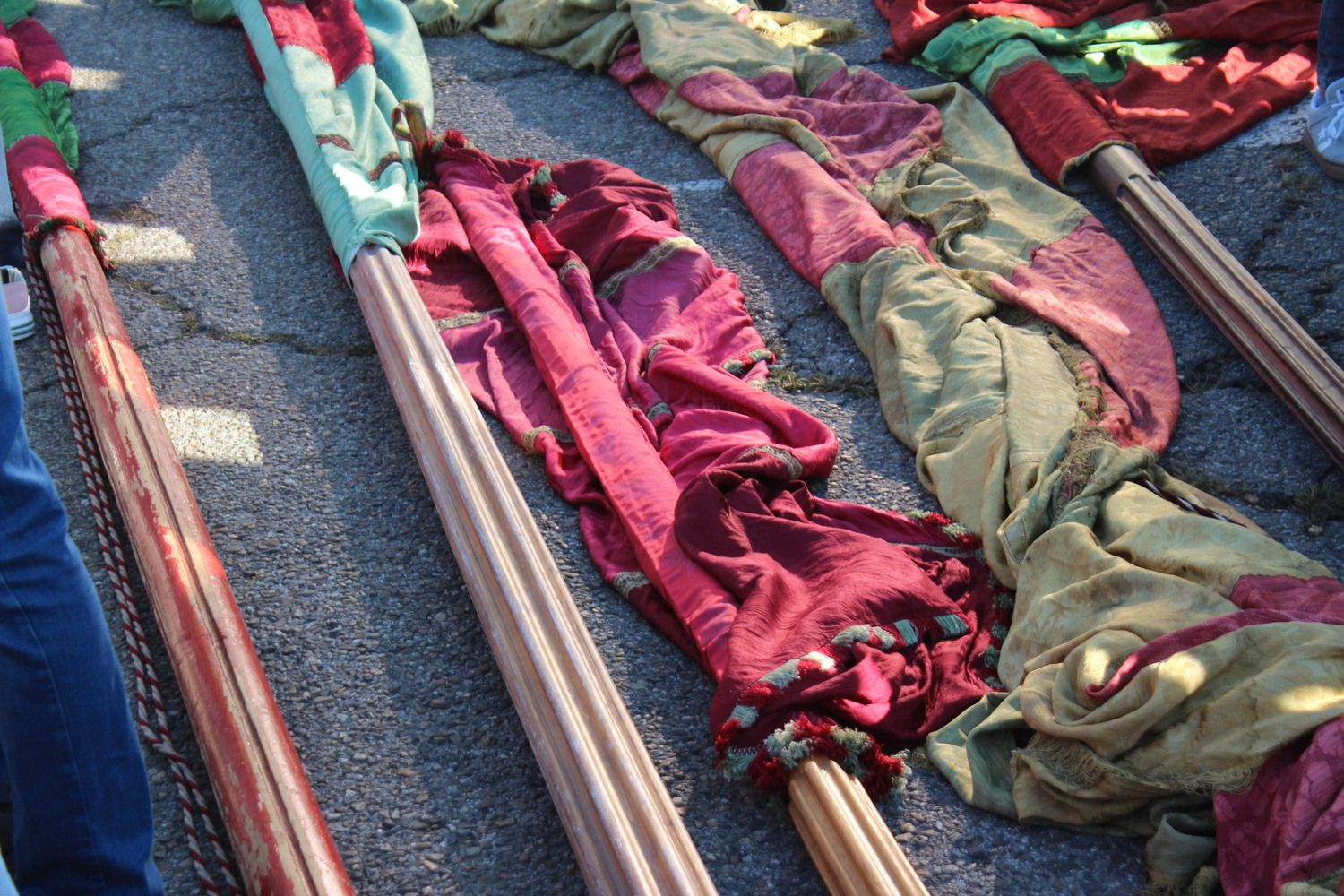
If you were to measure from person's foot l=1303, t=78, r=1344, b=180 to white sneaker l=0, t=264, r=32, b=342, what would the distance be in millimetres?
3365

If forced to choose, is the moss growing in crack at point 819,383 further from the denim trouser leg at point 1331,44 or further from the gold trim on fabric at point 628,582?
the denim trouser leg at point 1331,44

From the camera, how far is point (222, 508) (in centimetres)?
254

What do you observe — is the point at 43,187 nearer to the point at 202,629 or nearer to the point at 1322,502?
the point at 202,629

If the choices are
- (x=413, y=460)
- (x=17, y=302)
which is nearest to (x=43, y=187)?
(x=17, y=302)

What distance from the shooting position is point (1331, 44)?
11.4 ft

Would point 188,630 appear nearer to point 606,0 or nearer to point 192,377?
point 192,377

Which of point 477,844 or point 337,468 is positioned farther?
point 337,468

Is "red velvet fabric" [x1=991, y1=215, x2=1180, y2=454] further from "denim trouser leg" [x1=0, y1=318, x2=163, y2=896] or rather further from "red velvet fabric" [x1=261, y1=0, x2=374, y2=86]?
"red velvet fabric" [x1=261, y1=0, x2=374, y2=86]

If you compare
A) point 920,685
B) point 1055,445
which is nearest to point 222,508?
point 920,685

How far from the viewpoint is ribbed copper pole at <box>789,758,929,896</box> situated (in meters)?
1.79

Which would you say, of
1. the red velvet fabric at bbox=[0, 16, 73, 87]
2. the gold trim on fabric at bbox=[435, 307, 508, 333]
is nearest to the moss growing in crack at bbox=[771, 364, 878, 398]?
the gold trim on fabric at bbox=[435, 307, 508, 333]

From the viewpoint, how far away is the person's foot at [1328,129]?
338 centimetres

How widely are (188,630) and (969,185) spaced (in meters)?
2.33

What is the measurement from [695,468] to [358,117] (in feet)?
5.65
